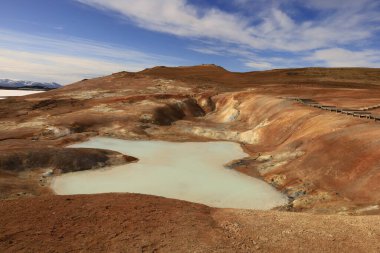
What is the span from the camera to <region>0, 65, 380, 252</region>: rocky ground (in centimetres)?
1462

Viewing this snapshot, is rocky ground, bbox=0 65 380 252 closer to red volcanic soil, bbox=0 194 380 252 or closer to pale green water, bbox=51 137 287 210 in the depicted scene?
red volcanic soil, bbox=0 194 380 252

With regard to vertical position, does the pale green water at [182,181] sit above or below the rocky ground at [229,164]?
below

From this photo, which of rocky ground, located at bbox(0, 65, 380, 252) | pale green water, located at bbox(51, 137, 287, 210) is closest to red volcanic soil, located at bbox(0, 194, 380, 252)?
rocky ground, located at bbox(0, 65, 380, 252)

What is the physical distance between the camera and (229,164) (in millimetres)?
37125

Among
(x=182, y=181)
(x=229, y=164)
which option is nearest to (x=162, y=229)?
(x=182, y=181)

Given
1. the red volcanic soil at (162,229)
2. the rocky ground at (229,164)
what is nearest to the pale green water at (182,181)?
the rocky ground at (229,164)

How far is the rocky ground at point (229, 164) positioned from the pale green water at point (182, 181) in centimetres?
157

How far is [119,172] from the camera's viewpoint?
33.5 metres

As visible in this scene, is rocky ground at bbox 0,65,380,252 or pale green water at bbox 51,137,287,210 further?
pale green water at bbox 51,137,287,210

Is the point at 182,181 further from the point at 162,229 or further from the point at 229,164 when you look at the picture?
the point at 162,229

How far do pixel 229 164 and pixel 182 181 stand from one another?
7710 mm

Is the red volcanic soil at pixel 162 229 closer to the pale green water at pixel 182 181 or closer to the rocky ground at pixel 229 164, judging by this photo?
the rocky ground at pixel 229 164

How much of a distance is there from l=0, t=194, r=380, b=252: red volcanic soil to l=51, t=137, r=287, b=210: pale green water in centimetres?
895

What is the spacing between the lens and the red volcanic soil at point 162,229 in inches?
548
